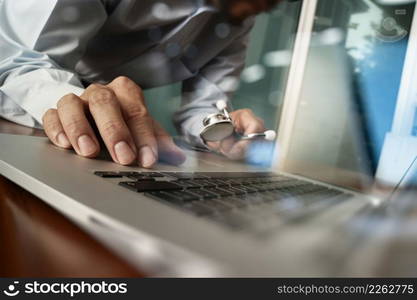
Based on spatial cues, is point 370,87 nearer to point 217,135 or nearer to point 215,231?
point 217,135

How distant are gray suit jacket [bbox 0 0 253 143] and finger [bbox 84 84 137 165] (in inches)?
4.1

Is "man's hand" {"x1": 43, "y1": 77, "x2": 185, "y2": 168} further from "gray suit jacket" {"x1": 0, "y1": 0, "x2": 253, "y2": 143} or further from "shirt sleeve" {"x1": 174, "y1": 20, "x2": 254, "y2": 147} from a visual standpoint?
"shirt sleeve" {"x1": 174, "y1": 20, "x2": 254, "y2": 147}

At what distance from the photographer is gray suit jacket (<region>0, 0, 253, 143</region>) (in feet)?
1.40

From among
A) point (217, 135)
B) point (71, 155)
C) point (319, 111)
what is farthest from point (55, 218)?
point (319, 111)

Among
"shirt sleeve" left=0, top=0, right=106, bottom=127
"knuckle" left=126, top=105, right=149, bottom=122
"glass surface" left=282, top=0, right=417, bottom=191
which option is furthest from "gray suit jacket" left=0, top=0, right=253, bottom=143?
"glass surface" left=282, top=0, right=417, bottom=191

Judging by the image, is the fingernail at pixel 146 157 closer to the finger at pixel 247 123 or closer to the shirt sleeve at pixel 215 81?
the finger at pixel 247 123

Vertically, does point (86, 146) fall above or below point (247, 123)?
below

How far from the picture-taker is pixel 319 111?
754 mm

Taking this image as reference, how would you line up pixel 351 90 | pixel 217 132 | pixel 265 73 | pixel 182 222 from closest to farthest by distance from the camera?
pixel 182 222, pixel 217 132, pixel 351 90, pixel 265 73

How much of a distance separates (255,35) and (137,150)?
62cm

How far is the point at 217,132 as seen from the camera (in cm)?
48

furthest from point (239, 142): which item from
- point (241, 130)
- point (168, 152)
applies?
point (168, 152)

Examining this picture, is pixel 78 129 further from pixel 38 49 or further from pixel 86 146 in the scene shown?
pixel 38 49

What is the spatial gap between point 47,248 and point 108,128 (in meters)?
0.16
